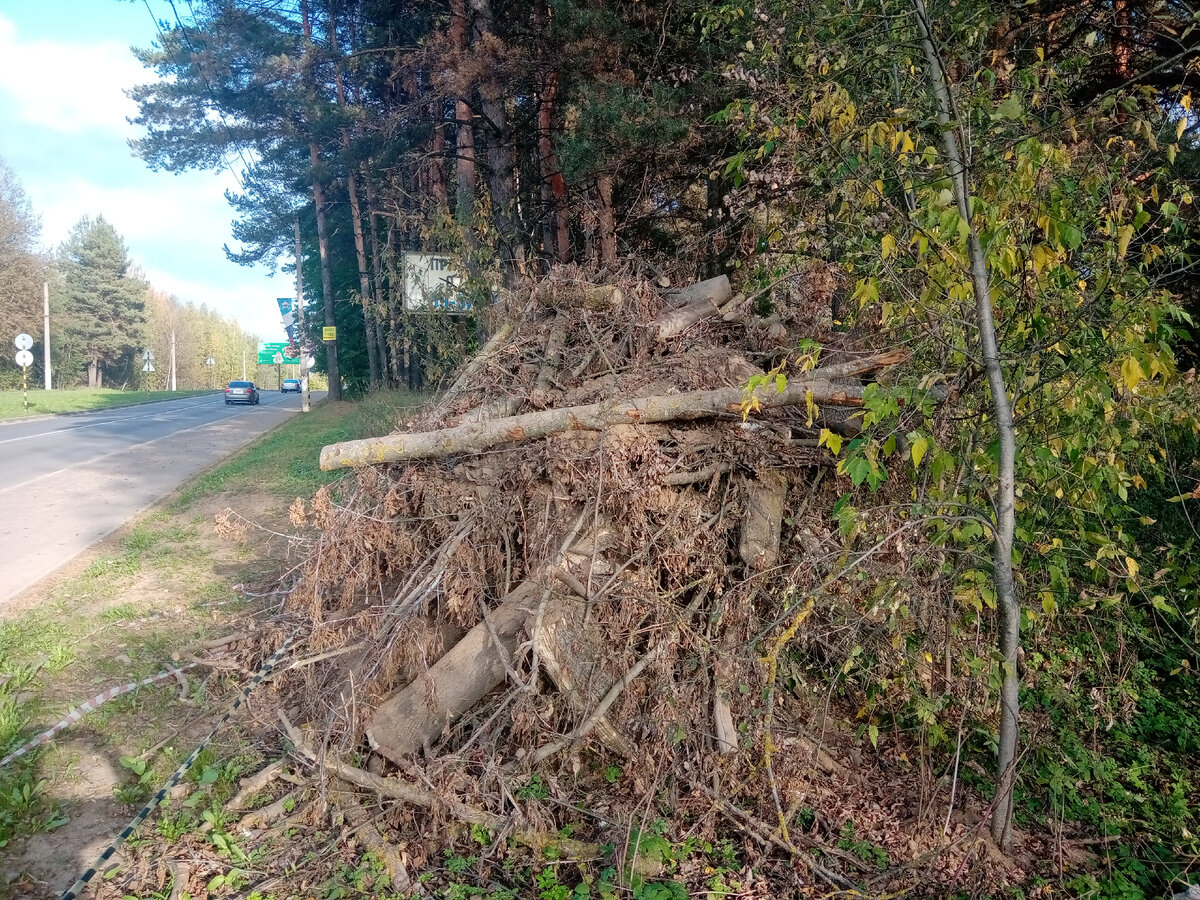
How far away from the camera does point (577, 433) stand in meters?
4.48

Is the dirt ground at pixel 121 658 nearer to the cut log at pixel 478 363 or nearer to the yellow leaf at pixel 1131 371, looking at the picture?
the cut log at pixel 478 363

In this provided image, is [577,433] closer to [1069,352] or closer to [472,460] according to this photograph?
[472,460]

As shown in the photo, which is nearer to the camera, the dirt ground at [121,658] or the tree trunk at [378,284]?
the dirt ground at [121,658]

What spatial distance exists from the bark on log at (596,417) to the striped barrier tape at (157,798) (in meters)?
1.32

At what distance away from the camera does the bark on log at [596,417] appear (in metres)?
4.27

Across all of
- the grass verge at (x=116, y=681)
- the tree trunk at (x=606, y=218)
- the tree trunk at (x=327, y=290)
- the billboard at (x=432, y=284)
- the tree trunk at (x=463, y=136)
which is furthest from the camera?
the tree trunk at (x=327, y=290)

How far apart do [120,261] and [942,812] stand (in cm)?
7097

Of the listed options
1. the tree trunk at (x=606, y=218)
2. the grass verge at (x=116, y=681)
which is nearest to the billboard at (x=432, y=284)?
the tree trunk at (x=606, y=218)

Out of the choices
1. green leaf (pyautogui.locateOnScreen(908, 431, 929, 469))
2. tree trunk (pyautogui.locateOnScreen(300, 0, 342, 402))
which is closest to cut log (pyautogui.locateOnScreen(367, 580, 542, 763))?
green leaf (pyautogui.locateOnScreen(908, 431, 929, 469))

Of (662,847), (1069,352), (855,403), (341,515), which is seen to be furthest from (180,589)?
(1069,352)

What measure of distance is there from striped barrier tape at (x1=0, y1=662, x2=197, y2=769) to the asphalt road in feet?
8.46

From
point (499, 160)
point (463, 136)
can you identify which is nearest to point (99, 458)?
point (463, 136)

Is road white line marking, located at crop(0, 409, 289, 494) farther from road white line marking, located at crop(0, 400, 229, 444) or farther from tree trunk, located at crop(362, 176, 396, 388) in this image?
tree trunk, located at crop(362, 176, 396, 388)

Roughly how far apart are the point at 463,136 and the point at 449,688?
1048 cm
